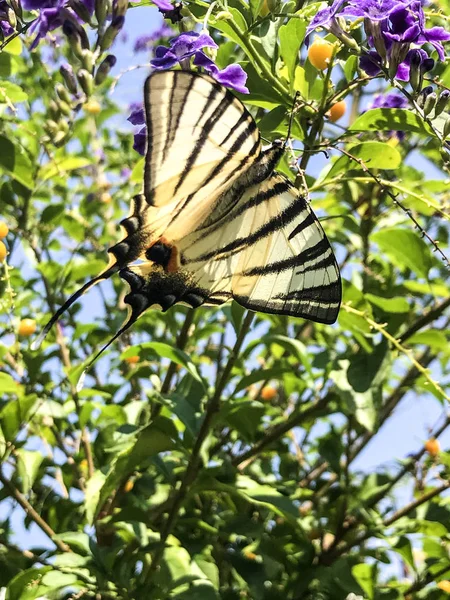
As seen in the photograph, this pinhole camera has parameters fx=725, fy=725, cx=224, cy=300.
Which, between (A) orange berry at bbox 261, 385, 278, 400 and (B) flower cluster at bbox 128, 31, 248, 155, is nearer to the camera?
(B) flower cluster at bbox 128, 31, 248, 155

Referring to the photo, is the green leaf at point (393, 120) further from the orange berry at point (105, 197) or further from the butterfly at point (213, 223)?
the orange berry at point (105, 197)

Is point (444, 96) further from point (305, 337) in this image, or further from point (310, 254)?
point (305, 337)

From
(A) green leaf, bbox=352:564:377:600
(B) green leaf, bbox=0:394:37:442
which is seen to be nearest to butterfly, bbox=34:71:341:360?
(B) green leaf, bbox=0:394:37:442

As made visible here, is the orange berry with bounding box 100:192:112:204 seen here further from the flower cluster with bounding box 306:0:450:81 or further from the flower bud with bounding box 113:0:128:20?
the flower cluster with bounding box 306:0:450:81

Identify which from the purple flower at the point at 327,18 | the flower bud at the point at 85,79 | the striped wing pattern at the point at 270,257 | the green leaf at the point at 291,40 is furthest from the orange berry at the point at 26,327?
the purple flower at the point at 327,18

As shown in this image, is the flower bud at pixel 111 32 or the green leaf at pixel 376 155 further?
the green leaf at pixel 376 155

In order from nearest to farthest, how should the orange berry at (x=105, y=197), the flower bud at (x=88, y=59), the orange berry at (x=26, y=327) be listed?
1. the flower bud at (x=88, y=59)
2. the orange berry at (x=26, y=327)
3. the orange berry at (x=105, y=197)

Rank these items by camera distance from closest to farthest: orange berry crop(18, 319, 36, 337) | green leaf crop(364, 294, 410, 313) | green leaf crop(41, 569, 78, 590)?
green leaf crop(41, 569, 78, 590) < green leaf crop(364, 294, 410, 313) < orange berry crop(18, 319, 36, 337)
